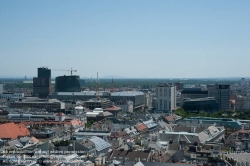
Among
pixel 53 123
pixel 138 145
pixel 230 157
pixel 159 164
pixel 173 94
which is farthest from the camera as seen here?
pixel 173 94

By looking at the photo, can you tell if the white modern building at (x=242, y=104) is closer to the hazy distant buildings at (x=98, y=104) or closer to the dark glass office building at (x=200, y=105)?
the dark glass office building at (x=200, y=105)

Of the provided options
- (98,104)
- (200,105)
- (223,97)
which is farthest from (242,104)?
(98,104)

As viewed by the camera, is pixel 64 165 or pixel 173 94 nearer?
pixel 64 165

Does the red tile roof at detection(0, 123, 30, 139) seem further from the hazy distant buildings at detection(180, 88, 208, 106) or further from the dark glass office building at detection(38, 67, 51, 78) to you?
the dark glass office building at detection(38, 67, 51, 78)

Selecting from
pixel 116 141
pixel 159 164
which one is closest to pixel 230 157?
pixel 159 164

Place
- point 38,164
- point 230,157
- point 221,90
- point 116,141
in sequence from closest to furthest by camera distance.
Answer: point 38,164
point 230,157
point 116,141
point 221,90

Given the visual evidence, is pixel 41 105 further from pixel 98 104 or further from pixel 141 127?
pixel 141 127

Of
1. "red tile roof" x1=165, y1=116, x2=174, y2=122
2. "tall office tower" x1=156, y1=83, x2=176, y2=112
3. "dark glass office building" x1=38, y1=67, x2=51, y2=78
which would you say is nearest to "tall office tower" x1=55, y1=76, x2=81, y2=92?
"dark glass office building" x1=38, y1=67, x2=51, y2=78

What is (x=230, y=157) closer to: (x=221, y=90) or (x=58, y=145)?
(x=58, y=145)
